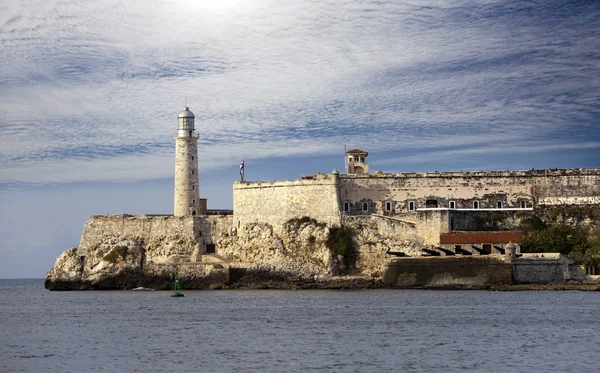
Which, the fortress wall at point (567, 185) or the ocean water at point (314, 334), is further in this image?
the fortress wall at point (567, 185)

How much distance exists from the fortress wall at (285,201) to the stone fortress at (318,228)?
0.21 ft

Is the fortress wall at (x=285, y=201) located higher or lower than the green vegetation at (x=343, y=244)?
higher

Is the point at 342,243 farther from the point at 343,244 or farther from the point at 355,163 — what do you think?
the point at 355,163

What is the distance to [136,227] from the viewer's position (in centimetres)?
6138

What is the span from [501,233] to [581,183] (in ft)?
25.4

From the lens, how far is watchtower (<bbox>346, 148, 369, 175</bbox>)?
2394 inches

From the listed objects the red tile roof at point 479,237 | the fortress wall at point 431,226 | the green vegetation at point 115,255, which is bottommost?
the green vegetation at point 115,255

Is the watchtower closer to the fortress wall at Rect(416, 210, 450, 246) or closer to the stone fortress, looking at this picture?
the stone fortress

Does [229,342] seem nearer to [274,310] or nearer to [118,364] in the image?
[118,364]

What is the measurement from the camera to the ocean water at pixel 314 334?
970 inches

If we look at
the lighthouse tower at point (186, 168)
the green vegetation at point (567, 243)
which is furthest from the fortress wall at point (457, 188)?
the lighthouse tower at point (186, 168)

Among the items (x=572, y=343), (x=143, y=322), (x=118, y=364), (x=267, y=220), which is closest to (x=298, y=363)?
(x=118, y=364)

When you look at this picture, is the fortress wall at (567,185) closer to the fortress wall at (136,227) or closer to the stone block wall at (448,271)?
the stone block wall at (448,271)

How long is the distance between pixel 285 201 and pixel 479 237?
12.3 metres
